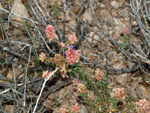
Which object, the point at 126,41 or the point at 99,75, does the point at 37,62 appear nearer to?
the point at 99,75

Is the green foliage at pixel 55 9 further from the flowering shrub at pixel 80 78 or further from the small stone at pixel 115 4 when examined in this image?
the small stone at pixel 115 4

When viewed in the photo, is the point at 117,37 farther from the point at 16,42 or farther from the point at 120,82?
the point at 16,42

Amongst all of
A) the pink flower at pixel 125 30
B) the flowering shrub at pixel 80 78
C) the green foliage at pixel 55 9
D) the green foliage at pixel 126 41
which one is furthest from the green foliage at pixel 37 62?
the pink flower at pixel 125 30

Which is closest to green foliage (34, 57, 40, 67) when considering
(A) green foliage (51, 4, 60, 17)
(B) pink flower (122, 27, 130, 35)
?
(A) green foliage (51, 4, 60, 17)

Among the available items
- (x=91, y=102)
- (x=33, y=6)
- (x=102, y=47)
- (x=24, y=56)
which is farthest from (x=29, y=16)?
(x=91, y=102)

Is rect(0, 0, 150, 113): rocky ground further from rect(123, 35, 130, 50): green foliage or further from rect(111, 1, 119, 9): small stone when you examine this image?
rect(123, 35, 130, 50): green foliage

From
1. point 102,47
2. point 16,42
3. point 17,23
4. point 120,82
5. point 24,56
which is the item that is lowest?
point 120,82

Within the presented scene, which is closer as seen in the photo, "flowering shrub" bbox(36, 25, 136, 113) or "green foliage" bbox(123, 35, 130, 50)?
"flowering shrub" bbox(36, 25, 136, 113)

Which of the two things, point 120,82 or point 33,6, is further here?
point 33,6

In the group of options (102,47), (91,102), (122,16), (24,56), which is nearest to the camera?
(91,102)

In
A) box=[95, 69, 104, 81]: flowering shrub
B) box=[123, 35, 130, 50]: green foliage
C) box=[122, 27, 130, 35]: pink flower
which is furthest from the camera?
box=[122, 27, 130, 35]: pink flower

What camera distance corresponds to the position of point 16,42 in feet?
9.28

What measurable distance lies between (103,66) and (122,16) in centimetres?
118

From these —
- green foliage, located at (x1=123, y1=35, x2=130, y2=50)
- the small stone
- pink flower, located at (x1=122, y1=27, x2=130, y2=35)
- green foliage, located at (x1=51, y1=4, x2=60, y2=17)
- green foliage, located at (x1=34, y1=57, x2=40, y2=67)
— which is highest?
green foliage, located at (x1=51, y1=4, x2=60, y2=17)
